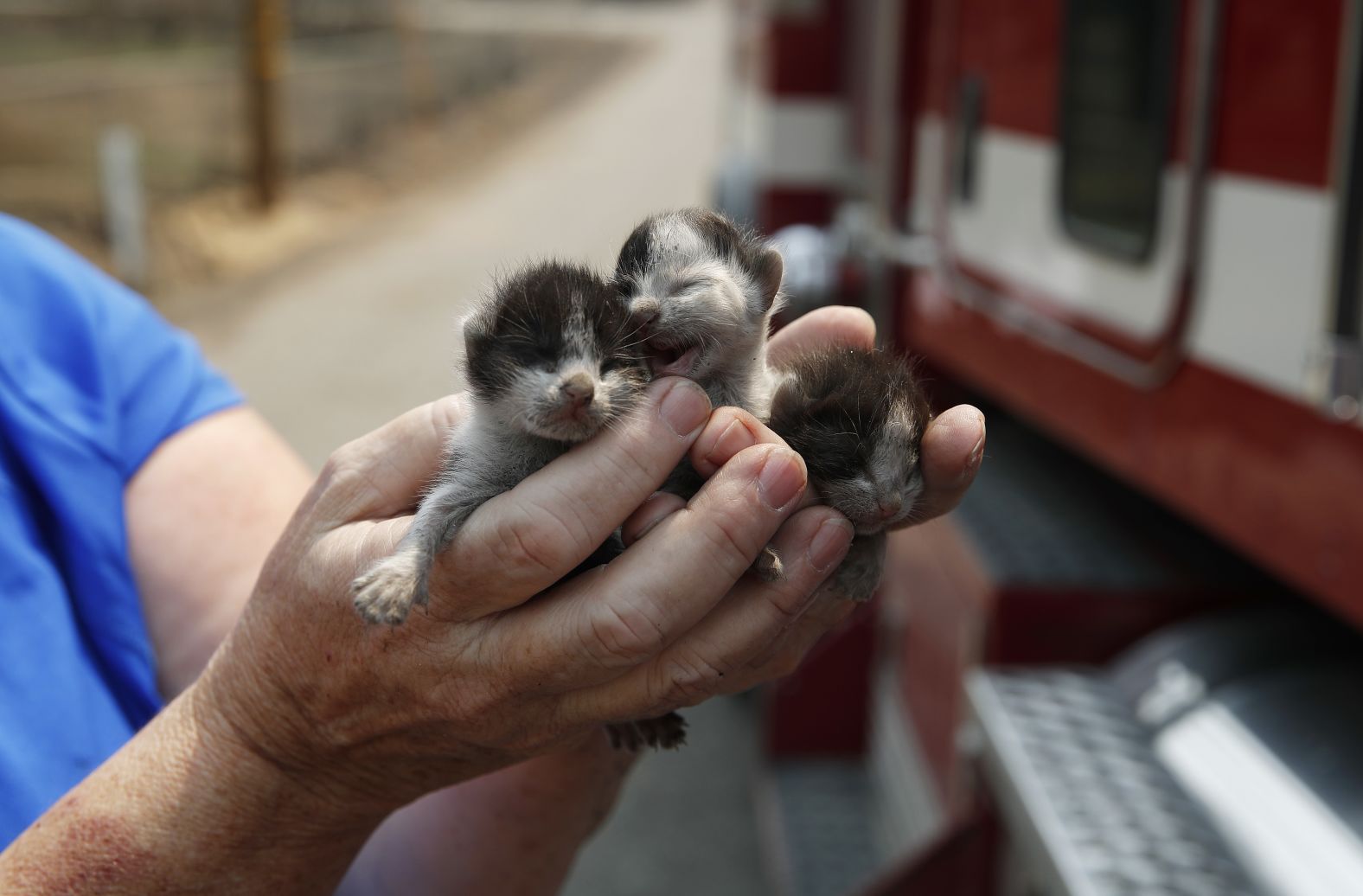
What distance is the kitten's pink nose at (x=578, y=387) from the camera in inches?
59.9

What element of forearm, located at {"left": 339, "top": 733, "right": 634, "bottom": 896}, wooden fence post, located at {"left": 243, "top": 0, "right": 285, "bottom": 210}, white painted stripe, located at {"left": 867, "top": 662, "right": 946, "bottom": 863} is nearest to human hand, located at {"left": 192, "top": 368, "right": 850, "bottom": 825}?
forearm, located at {"left": 339, "top": 733, "right": 634, "bottom": 896}

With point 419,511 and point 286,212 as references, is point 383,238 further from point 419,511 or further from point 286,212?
point 419,511

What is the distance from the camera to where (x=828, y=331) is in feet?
6.36

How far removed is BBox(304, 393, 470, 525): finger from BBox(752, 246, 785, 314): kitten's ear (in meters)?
0.41

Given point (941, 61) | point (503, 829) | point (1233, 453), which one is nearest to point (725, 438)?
point (503, 829)

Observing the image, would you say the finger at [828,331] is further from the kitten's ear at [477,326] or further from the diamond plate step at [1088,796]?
the diamond plate step at [1088,796]

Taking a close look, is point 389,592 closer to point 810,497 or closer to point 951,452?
point 810,497

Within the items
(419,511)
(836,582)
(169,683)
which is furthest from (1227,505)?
(169,683)

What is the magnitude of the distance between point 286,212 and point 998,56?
51.2ft

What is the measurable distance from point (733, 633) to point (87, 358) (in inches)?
51.4

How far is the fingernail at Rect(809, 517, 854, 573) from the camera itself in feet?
5.15

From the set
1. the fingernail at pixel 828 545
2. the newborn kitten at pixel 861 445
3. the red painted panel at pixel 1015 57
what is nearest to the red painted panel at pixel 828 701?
the red painted panel at pixel 1015 57

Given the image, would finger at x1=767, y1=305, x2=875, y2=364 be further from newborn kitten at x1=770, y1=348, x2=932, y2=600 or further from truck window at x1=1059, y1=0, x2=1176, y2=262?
truck window at x1=1059, y1=0, x2=1176, y2=262

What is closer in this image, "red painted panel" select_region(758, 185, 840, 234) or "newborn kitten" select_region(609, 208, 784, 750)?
"newborn kitten" select_region(609, 208, 784, 750)
